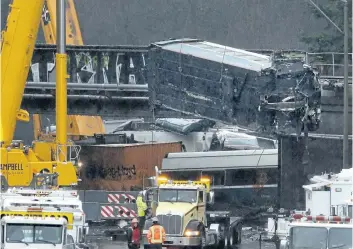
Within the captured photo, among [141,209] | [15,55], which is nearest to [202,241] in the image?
[141,209]

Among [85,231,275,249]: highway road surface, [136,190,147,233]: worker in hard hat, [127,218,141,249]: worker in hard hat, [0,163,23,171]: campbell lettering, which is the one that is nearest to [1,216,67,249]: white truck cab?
[127,218,141,249]: worker in hard hat

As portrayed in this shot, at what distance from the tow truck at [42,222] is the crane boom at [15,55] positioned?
5.54 metres

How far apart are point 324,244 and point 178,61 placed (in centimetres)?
1736

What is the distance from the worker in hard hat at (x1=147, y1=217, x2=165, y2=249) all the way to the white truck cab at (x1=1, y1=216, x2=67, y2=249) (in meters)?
4.94

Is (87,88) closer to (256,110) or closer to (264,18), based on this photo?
(256,110)

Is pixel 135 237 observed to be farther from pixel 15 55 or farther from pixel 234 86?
pixel 234 86

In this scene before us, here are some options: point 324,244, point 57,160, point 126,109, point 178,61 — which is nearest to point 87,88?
point 126,109

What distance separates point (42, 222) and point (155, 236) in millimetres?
5248

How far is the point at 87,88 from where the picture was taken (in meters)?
48.3

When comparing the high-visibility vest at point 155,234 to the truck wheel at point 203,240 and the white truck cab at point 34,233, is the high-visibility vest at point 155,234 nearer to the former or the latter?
the truck wheel at point 203,240

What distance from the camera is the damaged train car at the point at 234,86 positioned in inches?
1592

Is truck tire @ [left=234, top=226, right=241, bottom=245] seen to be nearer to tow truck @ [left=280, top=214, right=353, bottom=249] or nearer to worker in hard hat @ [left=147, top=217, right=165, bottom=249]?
worker in hard hat @ [left=147, top=217, right=165, bottom=249]

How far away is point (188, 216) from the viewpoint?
35844 millimetres

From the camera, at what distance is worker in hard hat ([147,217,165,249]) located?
107 feet
